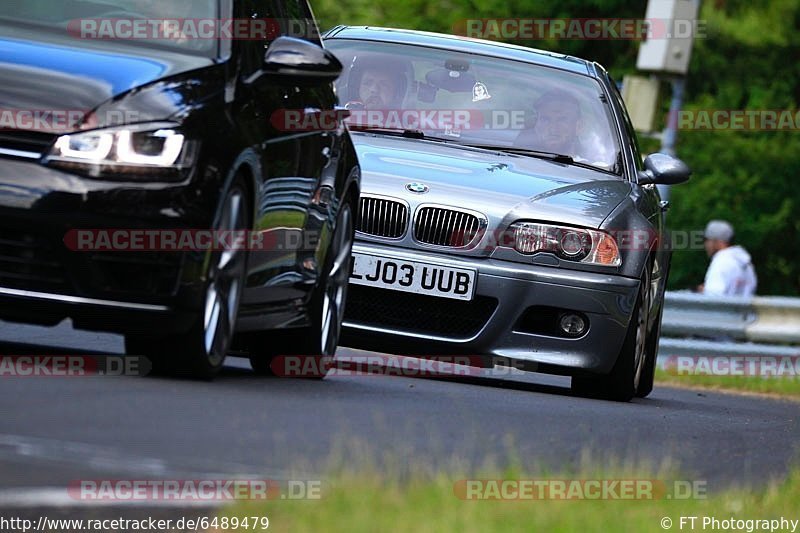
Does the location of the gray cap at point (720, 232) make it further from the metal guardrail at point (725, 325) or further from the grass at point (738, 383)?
the grass at point (738, 383)

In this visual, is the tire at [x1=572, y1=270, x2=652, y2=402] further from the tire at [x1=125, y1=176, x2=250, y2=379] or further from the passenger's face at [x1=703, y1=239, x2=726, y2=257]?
the passenger's face at [x1=703, y1=239, x2=726, y2=257]

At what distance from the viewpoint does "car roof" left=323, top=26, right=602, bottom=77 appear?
39.4 ft

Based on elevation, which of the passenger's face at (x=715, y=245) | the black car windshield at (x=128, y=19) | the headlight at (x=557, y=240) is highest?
the black car windshield at (x=128, y=19)

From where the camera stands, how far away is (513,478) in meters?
5.80

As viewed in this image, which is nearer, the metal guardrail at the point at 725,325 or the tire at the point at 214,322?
the tire at the point at 214,322

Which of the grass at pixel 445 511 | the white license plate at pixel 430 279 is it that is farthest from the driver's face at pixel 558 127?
the grass at pixel 445 511

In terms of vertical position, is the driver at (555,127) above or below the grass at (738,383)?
above

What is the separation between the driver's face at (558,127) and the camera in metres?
11.5

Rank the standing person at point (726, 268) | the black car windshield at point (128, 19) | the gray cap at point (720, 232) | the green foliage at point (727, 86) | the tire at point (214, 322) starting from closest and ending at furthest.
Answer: the tire at point (214, 322)
the black car windshield at point (128, 19)
the standing person at point (726, 268)
the gray cap at point (720, 232)
the green foliage at point (727, 86)

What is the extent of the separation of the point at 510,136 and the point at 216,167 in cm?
426

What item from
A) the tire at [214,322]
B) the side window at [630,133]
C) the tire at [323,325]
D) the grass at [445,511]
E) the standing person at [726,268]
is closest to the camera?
the grass at [445,511]

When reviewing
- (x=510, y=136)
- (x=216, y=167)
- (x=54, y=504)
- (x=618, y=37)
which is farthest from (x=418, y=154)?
(x=618, y=37)

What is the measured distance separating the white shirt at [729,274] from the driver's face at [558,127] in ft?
26.7

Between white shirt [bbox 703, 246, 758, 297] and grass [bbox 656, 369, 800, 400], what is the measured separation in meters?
2.92
